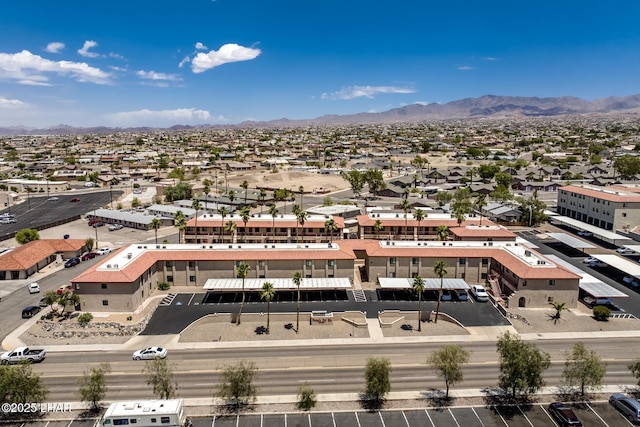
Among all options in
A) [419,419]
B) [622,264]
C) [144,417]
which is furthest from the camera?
[622,264]

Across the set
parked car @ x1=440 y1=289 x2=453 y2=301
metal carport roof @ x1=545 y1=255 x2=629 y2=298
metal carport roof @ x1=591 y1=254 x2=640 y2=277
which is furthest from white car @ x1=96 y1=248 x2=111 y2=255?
metal carport roof @ x1=591 y1=254 x2=640 y2=277

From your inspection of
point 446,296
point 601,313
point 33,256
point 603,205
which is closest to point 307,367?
point 446,296

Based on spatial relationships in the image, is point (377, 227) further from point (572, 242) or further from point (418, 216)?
point (572, 242)

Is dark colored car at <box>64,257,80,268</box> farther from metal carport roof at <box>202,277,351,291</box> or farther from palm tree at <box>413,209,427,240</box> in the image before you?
palm tree at <box>413,209,427,240</box>

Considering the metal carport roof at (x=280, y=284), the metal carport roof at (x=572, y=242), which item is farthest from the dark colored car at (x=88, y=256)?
the metal carport roof at (x=572, y=242)

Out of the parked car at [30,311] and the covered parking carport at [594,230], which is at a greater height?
the covered parking carport at [594,230]

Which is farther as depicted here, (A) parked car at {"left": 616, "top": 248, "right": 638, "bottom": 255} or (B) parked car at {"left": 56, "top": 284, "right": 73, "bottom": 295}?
(A) parked car at {"left": 616, "top": 248, "right": 638, "bottom": 255}

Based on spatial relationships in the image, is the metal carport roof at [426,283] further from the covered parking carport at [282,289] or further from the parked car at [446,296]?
the covered parking carport at [282,289]
